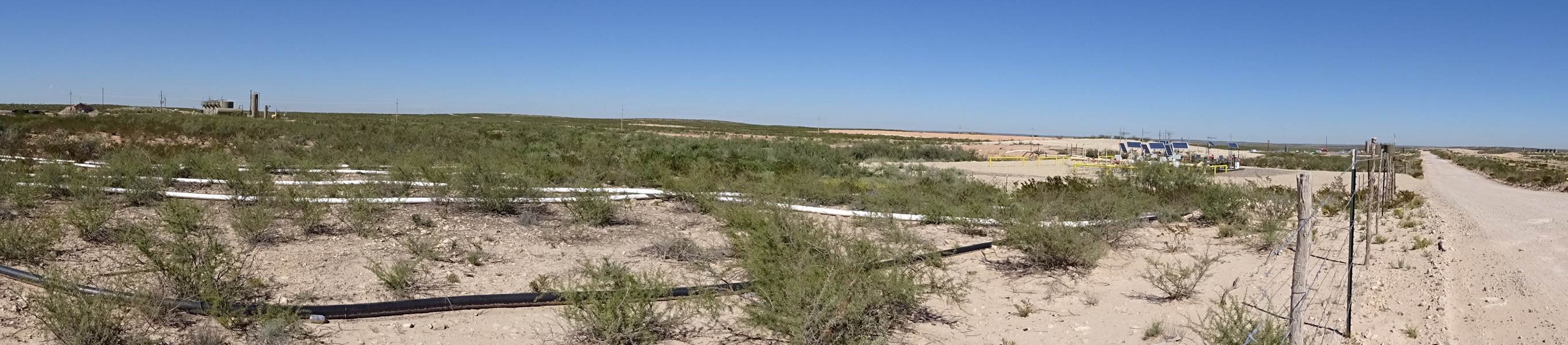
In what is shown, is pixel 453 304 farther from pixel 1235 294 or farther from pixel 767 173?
pixel 767 173

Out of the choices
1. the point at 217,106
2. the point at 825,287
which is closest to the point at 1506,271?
the point at 825,287

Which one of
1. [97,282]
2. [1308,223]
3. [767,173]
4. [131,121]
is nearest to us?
[1308,223]

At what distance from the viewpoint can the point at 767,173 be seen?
67.2ft

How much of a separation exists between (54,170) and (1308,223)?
52.4ft

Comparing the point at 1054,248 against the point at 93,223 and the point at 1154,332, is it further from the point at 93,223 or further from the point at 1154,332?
the point at 93,223

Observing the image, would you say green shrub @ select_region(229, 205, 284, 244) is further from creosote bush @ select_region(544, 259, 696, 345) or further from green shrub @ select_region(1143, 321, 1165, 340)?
green shrub @ select_region(1143, 321, 1165, 340)

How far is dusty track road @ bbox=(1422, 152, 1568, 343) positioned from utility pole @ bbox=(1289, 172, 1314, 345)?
1918 mm

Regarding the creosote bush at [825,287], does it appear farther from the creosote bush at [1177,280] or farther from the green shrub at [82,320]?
the green shrub at [82,320]

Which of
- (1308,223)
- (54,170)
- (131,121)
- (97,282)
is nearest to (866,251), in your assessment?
(1308,223)

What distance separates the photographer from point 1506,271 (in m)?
10.2

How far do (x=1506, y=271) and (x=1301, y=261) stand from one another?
230 inches

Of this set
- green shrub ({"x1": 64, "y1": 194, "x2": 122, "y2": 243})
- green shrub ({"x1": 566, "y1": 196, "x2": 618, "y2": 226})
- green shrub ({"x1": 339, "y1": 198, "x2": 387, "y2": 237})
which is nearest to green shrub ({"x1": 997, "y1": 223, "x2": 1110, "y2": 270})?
green shrub ({"x1": 566, "y1": 196, "x2": 618, "y2": 226})

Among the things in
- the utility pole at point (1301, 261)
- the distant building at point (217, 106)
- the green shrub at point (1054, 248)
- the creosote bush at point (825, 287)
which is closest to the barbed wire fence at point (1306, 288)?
the utility pole at point (1301, 261)

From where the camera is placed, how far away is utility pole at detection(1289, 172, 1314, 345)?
624cm
